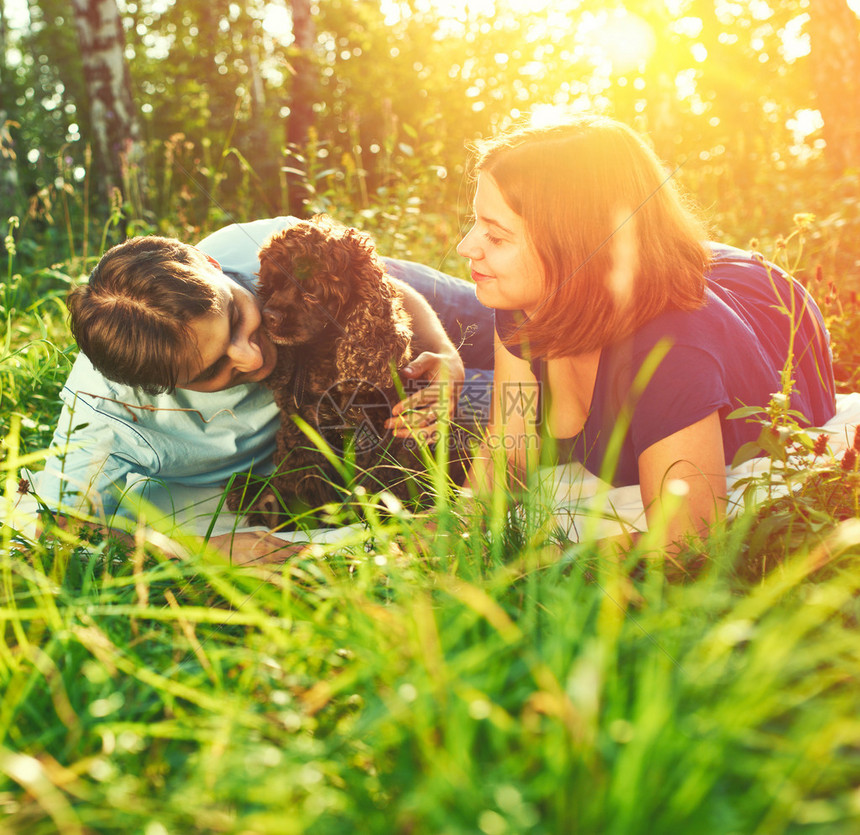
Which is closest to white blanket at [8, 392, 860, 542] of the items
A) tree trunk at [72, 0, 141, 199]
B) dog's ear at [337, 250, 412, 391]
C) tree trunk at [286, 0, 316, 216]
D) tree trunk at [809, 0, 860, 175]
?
dog's ear at [337, 250, 412, 391]

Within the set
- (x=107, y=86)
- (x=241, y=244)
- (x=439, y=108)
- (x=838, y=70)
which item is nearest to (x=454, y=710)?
(x=241, y=244)

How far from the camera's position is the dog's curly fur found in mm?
2096

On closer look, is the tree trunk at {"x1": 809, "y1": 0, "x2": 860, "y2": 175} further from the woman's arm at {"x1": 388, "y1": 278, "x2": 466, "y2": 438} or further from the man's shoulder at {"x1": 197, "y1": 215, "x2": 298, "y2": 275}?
the man's shoulder at {"x1": 197, "y1": 215, "x2": 298, "y2": 275}

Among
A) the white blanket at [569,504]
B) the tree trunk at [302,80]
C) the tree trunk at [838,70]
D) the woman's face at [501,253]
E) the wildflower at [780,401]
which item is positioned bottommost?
the white blanket at [569,504]

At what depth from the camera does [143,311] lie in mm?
1869

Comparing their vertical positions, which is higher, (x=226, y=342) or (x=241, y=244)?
(x=241, y=244)

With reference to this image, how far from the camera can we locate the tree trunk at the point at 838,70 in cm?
484

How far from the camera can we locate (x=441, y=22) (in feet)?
28.7

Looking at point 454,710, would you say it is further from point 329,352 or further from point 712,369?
point 329,352

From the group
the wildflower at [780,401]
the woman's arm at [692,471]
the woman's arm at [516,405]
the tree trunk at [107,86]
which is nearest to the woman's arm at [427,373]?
the woman's arm at [516,405]

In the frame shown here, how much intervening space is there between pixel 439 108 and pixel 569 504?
6.43m

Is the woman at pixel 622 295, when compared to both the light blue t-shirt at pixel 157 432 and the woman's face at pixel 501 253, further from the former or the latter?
the light blue t-shirt at pixel 157 432

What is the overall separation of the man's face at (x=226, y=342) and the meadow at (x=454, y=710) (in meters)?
0.80

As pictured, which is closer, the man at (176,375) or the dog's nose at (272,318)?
the man at (176,375)
